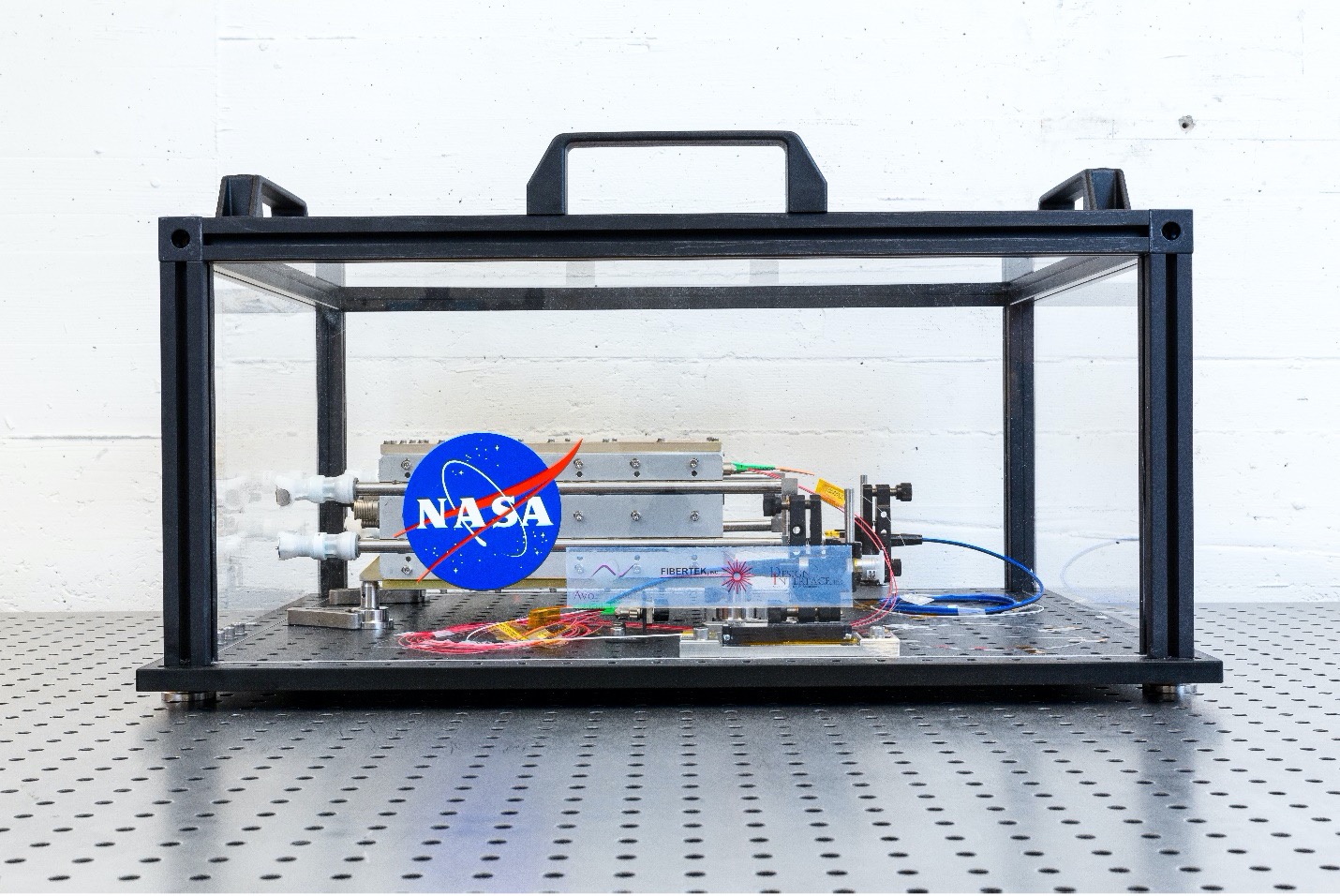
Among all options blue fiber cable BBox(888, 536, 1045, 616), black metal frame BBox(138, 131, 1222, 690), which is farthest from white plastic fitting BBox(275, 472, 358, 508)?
blue fiber cable BBox(888, 536, 1045, 616)

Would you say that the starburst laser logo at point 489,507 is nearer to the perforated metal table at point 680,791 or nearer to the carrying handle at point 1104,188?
the perforated metal table at point 680,791

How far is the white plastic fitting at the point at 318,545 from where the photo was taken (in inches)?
44.8

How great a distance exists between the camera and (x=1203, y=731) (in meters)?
0.92

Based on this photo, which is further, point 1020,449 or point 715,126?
point 715,126

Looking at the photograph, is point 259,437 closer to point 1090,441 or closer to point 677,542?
point 677,542

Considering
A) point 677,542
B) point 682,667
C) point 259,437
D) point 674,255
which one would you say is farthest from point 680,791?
point 259,437

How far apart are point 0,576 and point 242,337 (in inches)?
35.9

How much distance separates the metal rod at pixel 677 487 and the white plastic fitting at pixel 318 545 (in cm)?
5

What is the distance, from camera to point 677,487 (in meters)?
1.12

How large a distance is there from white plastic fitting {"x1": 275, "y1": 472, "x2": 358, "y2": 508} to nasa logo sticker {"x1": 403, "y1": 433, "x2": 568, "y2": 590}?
0.10 metres

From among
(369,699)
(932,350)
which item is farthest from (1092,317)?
(369,699)

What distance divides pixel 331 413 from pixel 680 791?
1.74ft

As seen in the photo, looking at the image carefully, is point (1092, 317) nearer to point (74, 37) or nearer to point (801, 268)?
point (801, 268)

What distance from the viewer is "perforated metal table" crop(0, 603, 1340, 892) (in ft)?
2.09
